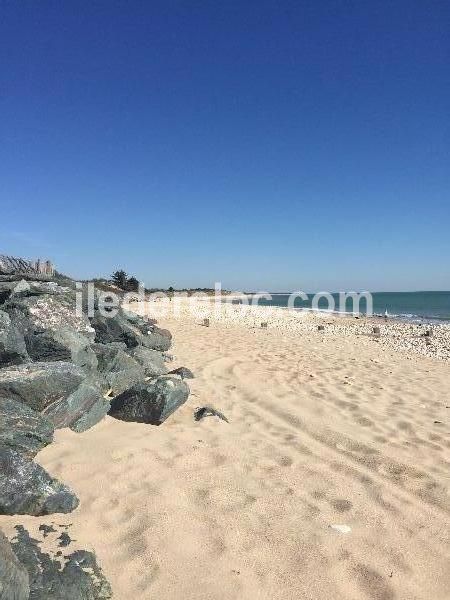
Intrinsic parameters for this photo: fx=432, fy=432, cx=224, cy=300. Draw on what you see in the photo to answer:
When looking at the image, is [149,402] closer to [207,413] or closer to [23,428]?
[207,413]

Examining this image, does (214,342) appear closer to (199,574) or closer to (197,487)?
(197,487)

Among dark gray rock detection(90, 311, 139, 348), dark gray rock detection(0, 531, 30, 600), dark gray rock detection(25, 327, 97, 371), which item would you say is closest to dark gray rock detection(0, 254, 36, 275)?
dark gray rock detection(90, 311, 139, 348)

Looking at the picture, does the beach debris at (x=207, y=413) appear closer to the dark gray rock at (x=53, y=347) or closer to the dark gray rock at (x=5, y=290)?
the dark gray rock at (x=53, y=347)

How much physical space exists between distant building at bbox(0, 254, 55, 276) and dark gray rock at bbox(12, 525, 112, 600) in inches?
265

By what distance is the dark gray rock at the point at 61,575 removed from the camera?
2.36 m

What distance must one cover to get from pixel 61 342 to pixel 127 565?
132 inches

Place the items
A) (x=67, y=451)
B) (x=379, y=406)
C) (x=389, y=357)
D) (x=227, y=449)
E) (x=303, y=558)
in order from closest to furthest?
(x=303, y=558), (x=67, y=451), (x=227, y=449), (x=379, y=406), (x=389, y=357)

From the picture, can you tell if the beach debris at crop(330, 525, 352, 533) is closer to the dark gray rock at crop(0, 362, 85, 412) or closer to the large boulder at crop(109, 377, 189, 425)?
the large boulder at crop(109, 377, 189, 425)

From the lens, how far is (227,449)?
4.79 m

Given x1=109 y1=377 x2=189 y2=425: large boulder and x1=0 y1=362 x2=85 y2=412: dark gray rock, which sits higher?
x1=0 y1=362 x2=85 y2=412: dark gray rock

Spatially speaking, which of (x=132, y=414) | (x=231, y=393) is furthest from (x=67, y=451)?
(x=231, y=393)

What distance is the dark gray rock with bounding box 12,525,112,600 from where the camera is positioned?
7.73 ft

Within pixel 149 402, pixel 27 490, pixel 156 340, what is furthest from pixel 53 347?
pixel 156 340

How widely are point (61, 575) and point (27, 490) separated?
0.82 meters
